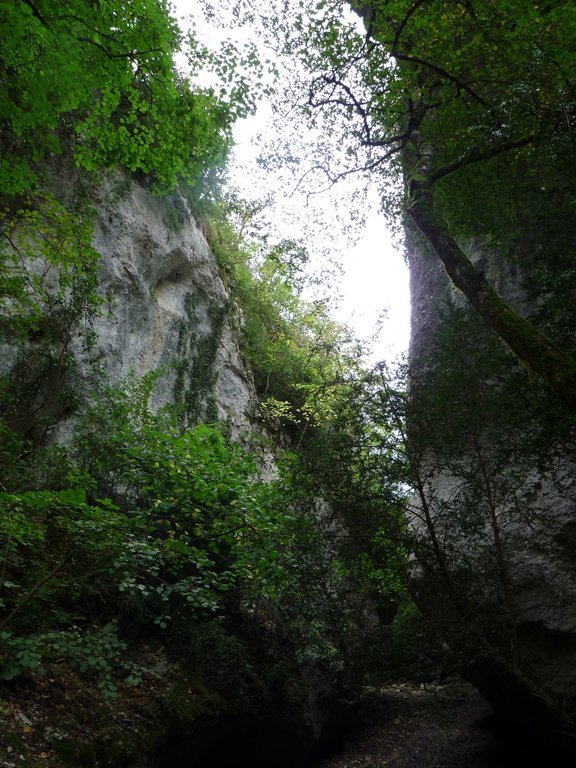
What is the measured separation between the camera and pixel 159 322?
11.9m

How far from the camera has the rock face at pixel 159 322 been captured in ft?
30.5

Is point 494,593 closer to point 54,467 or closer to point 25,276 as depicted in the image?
point 54,467

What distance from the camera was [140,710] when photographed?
6195 mm

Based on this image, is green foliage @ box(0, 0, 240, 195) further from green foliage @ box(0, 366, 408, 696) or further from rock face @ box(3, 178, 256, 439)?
green foliage @ box(0, 366, 408, 696)

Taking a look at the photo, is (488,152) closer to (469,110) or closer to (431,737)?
(469,110)

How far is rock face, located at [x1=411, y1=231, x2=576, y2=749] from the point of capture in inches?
257

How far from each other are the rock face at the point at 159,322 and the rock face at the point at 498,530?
5.99 metres

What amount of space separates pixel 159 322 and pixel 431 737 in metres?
10.1

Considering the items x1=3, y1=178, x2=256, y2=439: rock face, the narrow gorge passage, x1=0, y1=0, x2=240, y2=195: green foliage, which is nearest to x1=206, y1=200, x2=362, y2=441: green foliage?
x1=3, y1=178, x2=256, y2=439: rock face

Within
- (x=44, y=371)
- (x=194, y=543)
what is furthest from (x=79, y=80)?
(x=194, y=543)

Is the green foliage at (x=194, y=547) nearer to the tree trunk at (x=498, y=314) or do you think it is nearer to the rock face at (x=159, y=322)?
the rock face at (x=159, y=322)

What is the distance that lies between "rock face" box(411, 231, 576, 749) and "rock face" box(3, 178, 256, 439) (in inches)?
236

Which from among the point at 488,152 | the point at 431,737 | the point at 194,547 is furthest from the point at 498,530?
the point at 488,152

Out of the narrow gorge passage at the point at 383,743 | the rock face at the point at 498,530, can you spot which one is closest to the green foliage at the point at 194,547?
the narrow gorge passage at the point at 383,743
